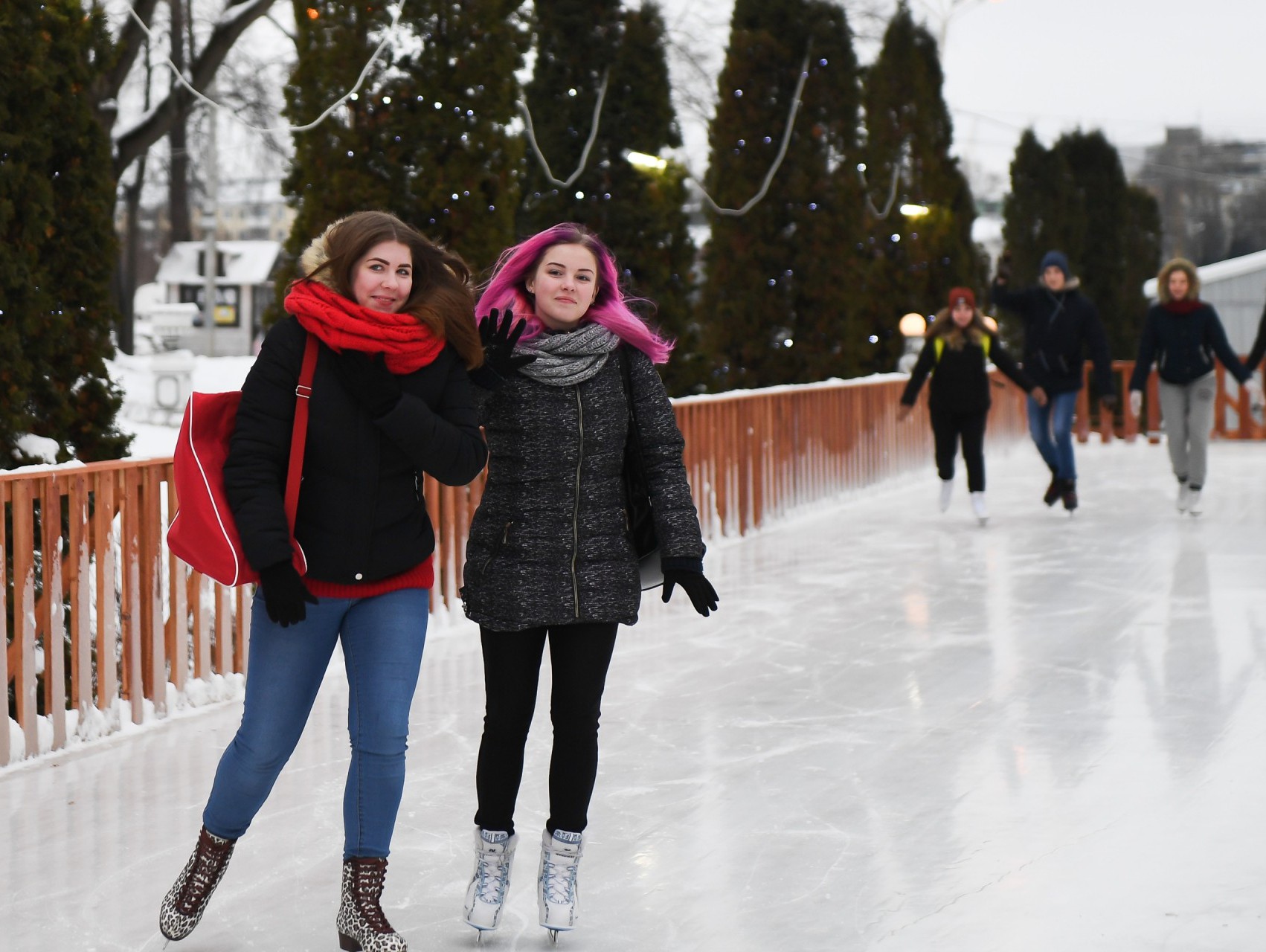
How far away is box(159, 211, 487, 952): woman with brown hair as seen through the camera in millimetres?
3375

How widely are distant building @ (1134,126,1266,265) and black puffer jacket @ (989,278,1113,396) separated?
33.6 metres

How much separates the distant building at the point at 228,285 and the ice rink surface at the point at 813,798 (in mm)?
41388

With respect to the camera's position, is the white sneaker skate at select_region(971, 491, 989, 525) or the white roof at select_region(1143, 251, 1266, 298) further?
the white roof at select_region(1143, 251, 1266, 298)

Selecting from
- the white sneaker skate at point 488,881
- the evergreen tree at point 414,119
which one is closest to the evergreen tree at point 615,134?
the evergreen tree at point 414,119

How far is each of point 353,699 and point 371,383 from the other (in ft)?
2.16

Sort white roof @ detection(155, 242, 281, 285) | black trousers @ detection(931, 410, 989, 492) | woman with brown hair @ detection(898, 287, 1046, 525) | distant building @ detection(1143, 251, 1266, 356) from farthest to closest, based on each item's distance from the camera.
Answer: white roof @ detection(155, 242, 281, 285)
distant building @ detection(1143, 251, 1266, 356)
black trousers @ detection(931, 410, 989, 492)
woman with brown hair @ detection(898, 287, 1046, 525)

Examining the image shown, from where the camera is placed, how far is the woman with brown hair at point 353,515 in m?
3.38

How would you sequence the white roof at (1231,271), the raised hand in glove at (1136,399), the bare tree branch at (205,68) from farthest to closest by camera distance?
the white roof at (1231,271)
the bare tree branch at (205,68)
the raised hand in glove at (1136,399)

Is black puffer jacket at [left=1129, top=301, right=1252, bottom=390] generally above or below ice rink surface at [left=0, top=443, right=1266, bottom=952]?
above

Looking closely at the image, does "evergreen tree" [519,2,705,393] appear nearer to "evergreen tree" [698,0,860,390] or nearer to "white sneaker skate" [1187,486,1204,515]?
"evergreen tree" [698,0,860,390]

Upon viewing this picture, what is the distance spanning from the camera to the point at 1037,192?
27.5m

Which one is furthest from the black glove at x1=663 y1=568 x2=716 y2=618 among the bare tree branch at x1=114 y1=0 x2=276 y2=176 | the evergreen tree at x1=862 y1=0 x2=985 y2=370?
the evergreen tree at x1=862 y1=0 x2=985 y2=370

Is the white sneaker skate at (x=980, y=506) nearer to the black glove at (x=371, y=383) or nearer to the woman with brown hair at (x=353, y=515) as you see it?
the woman with brown hair at (x=353, y=515)

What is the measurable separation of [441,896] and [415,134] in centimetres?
639
